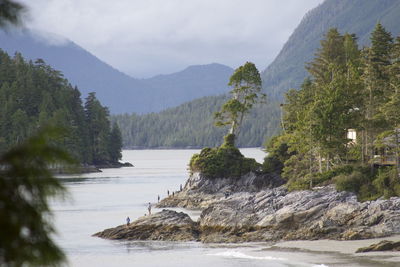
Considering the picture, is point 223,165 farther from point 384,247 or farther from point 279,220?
point 384,247

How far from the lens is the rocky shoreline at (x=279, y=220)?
4716cm

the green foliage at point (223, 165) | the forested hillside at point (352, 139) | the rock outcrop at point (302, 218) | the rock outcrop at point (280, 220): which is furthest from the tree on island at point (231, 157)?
the rock outcrop at point (302, 218)

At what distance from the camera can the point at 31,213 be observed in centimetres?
655

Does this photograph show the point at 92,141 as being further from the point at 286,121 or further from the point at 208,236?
the point at 208,236

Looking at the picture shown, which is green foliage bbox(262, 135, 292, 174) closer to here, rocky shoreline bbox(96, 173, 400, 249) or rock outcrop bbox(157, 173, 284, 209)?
rock outcrop bbox(157, 173, 284, 209)

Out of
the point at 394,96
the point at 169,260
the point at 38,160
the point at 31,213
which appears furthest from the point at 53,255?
the point at 394,96

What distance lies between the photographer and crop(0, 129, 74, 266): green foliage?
6.33m

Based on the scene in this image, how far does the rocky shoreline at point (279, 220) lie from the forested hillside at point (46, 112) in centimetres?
8285

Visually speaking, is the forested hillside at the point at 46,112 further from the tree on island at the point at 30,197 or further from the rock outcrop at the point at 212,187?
the tree on island at the point at 30,197

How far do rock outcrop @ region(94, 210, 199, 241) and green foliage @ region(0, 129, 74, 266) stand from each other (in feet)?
148

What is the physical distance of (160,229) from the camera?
53188 millimetres

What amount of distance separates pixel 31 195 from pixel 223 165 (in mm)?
75162

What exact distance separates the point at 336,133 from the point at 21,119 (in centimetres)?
8493

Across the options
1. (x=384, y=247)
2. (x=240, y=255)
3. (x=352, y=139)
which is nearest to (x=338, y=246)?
(x=384, y=247)
